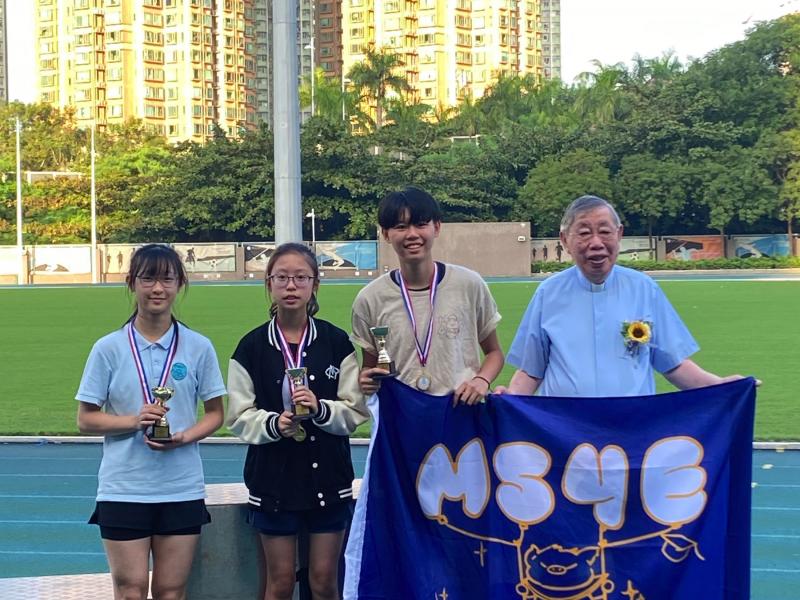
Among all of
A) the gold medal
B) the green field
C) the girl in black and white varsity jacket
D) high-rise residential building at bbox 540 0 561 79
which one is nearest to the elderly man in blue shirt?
the gold medal

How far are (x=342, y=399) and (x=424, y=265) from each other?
1.73 feet

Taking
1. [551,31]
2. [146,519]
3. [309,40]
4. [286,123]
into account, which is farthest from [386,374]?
[551,31]

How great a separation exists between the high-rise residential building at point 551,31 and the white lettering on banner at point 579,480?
152m

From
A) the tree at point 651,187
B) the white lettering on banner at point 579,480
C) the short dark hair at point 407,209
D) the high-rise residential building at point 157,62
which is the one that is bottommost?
the white lettering on banner at point 579,480

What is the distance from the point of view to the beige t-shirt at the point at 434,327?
398 cm

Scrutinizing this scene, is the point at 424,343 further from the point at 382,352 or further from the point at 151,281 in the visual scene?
the point at 151,281

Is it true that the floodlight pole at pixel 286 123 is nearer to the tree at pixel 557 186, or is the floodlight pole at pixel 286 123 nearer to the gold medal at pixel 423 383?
the gold medal at pixel 423 383

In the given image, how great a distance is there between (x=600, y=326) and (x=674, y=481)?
555 mm

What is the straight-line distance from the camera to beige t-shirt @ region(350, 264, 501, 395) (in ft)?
13.0

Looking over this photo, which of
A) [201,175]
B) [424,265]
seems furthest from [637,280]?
[201,175]

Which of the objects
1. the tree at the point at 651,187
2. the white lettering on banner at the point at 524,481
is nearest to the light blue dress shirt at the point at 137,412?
the white lettering on banner at the point at 524,481

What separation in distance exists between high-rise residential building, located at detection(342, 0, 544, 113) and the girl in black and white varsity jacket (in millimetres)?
96961

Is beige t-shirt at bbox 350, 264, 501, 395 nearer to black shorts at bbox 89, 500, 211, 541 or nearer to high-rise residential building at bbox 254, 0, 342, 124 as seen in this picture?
black shorts at bbox 89, 500, 211, 541

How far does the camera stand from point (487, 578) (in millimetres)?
3908
